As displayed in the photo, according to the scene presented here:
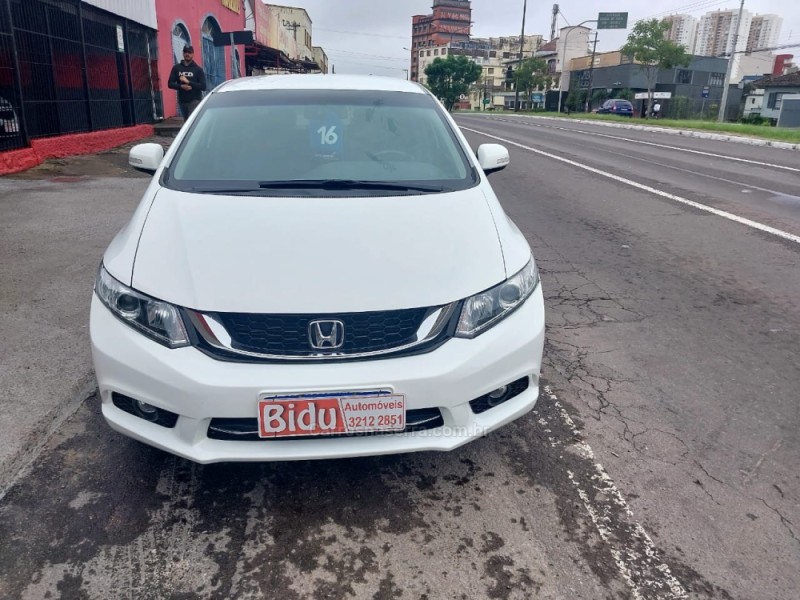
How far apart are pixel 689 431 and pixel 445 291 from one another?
5.10 feet

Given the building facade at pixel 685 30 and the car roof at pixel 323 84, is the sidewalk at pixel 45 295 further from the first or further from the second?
the building facade at pixel 685 30

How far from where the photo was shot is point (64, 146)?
11969 mm

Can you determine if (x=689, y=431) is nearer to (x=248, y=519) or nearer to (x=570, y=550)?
(x=570, y=550)

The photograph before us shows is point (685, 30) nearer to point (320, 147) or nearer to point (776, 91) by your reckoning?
point (776, 91)

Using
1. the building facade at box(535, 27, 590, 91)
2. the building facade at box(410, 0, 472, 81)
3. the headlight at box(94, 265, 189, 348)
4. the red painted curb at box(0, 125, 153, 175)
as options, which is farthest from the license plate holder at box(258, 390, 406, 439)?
the building facade at box(410, 0, 472, 81)

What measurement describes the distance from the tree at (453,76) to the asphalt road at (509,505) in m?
91.3

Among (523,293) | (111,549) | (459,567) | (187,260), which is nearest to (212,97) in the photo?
(187,260)

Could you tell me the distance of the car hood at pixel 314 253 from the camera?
2.44m

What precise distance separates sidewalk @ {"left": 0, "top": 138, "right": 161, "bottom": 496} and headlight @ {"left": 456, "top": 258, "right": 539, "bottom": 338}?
2.01 m

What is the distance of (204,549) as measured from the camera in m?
2.38

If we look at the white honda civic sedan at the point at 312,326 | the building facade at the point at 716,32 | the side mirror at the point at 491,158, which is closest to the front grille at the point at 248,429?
the white honda civic sedan at the point at 312,326

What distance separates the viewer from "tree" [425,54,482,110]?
91.3 meters

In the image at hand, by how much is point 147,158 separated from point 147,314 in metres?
1.55

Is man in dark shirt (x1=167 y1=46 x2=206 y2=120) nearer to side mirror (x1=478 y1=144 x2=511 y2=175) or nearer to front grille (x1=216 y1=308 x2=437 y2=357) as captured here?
side mirror (x1=478 y1=144 x2=511 y2=175)
